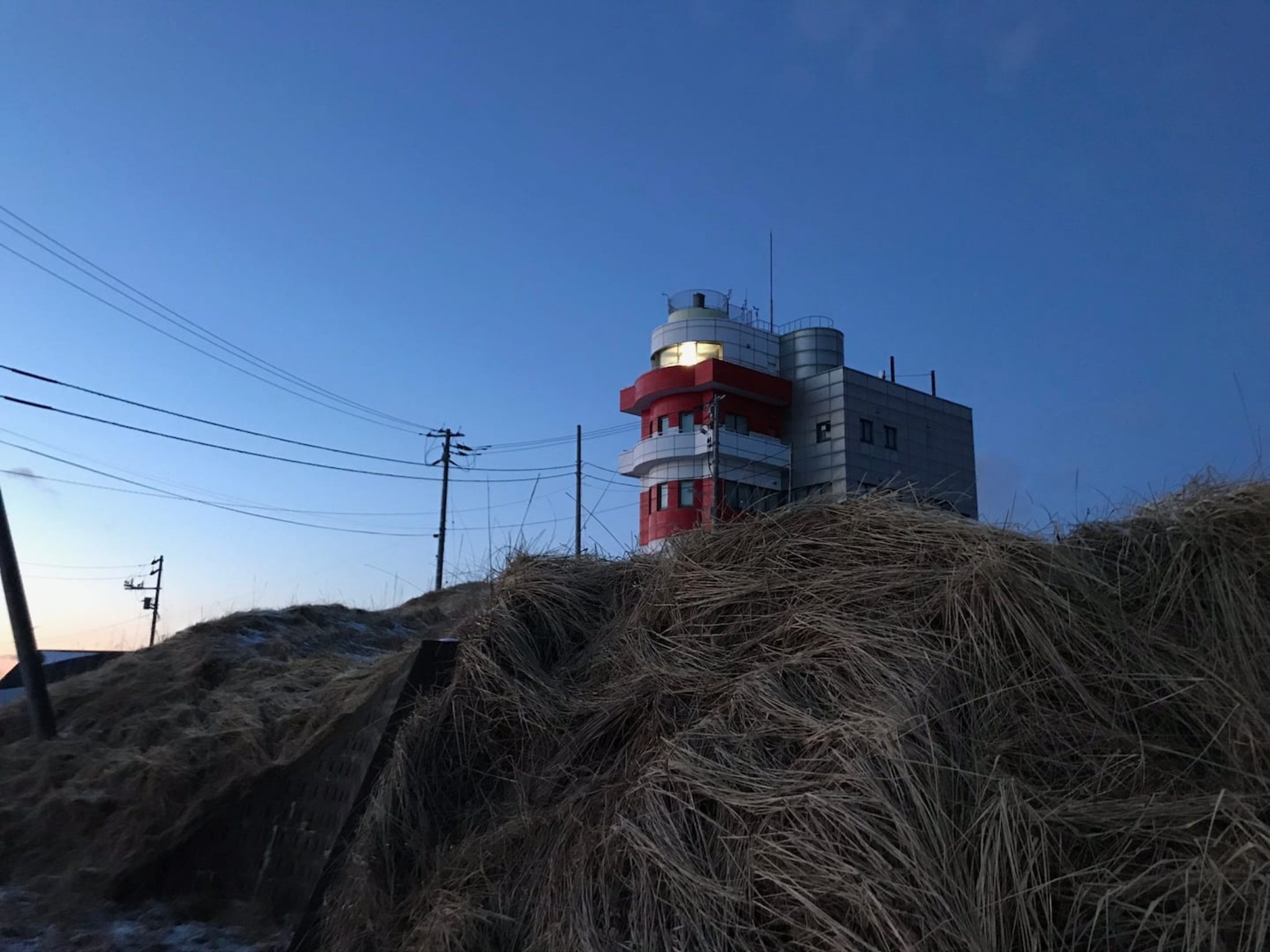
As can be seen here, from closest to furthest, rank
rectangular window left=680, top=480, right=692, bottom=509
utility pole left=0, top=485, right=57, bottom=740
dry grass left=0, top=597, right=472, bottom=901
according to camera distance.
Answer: dry grass left=0, top=597, right=472, bottom=901 < utility pole left=0, top=485, right=57, bottom=740 < rectangular window left=680, top=480, right=692, bottom=509

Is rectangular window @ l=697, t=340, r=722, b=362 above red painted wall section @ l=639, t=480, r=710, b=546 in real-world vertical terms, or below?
above

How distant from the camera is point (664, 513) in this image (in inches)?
1355

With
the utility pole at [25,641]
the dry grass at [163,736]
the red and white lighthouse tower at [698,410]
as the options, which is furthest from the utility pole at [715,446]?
the utility pole at [25,641]

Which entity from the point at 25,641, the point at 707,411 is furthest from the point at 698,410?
the point at 25,641

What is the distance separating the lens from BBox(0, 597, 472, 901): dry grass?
20.5ft

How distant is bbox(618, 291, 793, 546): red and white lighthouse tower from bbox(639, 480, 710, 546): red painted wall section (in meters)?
0.04

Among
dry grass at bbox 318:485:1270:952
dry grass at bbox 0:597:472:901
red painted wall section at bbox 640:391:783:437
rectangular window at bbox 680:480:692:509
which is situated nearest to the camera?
dry grass at bbox 318:485:1270:952

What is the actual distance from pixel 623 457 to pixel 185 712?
2894cm

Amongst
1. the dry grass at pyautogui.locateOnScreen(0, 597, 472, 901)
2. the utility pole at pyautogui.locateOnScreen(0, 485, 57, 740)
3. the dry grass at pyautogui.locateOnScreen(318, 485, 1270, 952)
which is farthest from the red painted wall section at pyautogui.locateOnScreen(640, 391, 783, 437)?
the dry grass at pyautogui.locateOnScreen(318, 485, 1270, 952)

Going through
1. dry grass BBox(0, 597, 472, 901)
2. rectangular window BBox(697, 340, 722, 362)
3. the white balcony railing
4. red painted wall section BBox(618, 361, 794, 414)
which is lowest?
dry grass BBox(0, 597, 472, 901)

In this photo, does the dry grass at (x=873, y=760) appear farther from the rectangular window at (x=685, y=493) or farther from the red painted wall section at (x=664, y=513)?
the rectangular window at (x=685, y=493)

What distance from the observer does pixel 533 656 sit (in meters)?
5.02

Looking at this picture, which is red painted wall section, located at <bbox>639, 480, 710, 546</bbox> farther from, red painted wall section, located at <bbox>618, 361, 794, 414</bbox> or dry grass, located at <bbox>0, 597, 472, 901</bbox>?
dry grass, located at <bbox>0, 597, 472, 901</bbox>

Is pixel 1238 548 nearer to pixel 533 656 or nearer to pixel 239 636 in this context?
pixel 533 656
